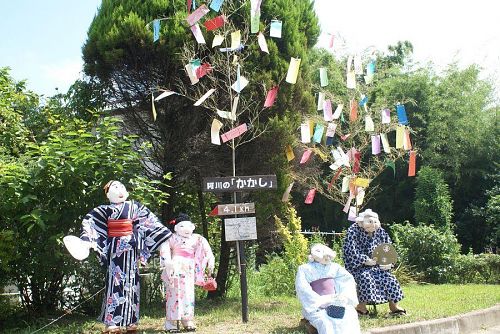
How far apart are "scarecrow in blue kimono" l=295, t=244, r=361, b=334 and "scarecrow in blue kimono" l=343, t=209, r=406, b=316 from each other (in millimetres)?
983

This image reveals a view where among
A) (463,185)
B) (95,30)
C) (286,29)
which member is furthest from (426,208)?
(95,30)

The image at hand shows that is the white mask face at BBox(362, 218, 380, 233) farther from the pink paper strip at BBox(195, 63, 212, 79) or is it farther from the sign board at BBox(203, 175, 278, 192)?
the pink paper strip at BBox(195, 63, 212, 79)

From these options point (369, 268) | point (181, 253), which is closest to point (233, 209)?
point (181, 253)

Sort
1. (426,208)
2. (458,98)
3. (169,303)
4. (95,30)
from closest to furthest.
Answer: (169,303) → (95,30) → (426,208) → (458,98)

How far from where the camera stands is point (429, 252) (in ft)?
43.5

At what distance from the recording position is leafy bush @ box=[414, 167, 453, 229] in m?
15.9

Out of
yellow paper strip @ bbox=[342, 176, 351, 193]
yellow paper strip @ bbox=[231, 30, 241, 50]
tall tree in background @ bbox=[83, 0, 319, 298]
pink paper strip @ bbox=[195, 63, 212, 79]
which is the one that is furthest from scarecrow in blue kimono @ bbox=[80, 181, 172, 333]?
yellow paper strip @ bbox=[342, 176, 351, 193]

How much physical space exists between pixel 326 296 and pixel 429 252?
309 inches

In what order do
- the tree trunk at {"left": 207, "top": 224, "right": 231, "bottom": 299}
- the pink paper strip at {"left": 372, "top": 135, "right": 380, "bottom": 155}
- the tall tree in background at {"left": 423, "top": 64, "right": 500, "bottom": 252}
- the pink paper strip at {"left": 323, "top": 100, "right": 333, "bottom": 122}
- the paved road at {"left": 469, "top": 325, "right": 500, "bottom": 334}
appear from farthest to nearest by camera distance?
the tall tree in background at {"left": 423, "top": 64, "right": 500, "bottom": 252} → the tree trunk at {"left": 207, "top": 224, "right": 231, "bottom": 299} → the pink paper strip at {"left": 372, "top": 135, "right": 380, "bottom": 155} → the pink paper strip at {"left": 323, "top": 100, "right": 333, "bottom": 122} → the paved road at {"left": 469, "top": 325, "right": 500, "bottom": 334}

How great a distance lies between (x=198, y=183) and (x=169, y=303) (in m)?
3.04

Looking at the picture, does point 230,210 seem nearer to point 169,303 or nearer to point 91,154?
point 169,303

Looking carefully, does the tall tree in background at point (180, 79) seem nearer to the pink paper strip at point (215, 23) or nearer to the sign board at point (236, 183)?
the pink paper strip at point (215, 23)

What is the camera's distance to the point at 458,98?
19.1 metres

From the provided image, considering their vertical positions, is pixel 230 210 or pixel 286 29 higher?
pixel 286 29
